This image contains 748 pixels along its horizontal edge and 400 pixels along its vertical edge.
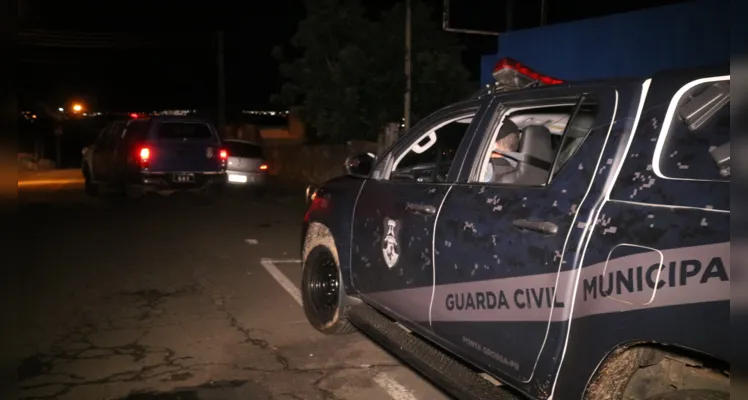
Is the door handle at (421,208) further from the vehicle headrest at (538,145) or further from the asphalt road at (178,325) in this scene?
the asphalt road at (178,325)

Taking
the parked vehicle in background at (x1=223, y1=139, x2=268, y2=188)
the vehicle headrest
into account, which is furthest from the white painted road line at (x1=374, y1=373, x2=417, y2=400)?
the parked vehicle in background at (x1=223, y1=139, x2=268, y2=188)

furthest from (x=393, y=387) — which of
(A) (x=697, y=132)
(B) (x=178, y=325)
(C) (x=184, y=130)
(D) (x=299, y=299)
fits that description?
(C) (x=184, y=130)

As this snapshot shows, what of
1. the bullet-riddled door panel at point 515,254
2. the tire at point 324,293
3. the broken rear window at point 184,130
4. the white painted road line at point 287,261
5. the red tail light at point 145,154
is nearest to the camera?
the bullet-riddled door panel at point 515,254

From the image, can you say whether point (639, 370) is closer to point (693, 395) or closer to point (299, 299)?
point (693, 395)

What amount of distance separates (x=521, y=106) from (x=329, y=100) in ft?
57.7

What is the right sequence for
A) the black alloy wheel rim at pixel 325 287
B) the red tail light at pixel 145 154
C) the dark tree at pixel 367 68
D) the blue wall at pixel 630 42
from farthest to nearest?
Answer: the dark tree at pixel 367 68, the red tail light at pixel 145 154, the blue wall at pixel 630 42, the black alloy wheel rim at pixel 325 287

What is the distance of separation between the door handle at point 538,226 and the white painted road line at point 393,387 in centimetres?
174

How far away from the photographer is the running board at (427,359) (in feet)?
11.3

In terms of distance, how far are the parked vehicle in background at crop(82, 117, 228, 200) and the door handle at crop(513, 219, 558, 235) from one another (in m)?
11.4

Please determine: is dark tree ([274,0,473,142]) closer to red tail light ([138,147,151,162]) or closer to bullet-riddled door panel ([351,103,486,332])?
red tail light ([138,147,151,162])

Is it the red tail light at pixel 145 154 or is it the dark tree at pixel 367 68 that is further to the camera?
the dark tree at pixel 367 68

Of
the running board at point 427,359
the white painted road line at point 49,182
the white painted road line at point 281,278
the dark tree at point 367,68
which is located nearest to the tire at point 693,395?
the running board at point 427,359

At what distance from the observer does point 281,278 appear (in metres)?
7.83

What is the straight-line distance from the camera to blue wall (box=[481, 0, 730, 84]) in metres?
9.55
